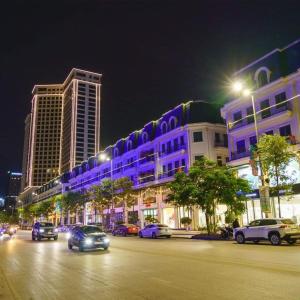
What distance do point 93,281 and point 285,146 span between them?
823 inches

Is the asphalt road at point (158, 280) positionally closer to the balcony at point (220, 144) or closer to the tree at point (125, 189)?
the balcony at point (220, 144)

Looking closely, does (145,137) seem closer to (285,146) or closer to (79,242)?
(285,146)

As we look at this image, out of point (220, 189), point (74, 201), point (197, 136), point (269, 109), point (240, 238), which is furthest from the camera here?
point (74, 201)

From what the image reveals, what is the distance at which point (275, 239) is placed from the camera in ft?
68.6

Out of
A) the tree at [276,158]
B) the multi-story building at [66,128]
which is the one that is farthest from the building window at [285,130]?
the multi-story building at [66,128]

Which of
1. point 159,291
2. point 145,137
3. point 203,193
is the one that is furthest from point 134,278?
point 145,137

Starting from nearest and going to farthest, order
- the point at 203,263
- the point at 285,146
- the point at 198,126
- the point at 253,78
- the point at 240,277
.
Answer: the point at 240,277 → the point at 203,263 → the point at 285,146 → the point at 253,78 → the point at 198,126

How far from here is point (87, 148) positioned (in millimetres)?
166750

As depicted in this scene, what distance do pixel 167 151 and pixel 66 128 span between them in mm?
136261

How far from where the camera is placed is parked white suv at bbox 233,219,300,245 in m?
20.4

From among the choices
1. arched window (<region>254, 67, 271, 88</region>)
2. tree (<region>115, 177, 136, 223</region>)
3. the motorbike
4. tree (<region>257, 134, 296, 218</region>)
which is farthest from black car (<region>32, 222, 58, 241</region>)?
arched window (<region>254, 67, 271, 88</region>)

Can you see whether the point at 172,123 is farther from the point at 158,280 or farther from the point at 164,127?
the point at 158,280

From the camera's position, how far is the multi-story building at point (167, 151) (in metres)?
46.9

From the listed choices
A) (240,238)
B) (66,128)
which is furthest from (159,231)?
(66,128)
